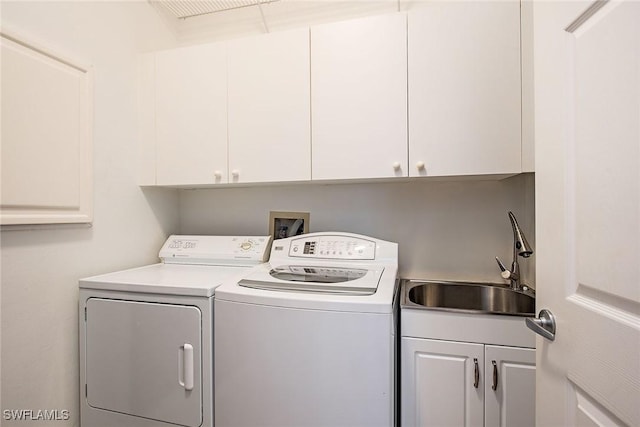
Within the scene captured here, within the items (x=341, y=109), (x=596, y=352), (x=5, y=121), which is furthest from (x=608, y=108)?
(x=5, y=121)

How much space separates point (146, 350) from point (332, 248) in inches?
38.6

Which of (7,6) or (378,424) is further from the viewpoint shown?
(7,6)

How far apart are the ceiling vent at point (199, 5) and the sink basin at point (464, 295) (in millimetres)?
1972

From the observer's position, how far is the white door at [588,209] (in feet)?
1.84

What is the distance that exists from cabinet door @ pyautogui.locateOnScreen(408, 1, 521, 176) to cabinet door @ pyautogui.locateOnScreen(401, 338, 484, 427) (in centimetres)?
75

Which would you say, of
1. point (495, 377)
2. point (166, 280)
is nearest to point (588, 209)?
point (495, 377)

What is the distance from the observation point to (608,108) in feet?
1.99

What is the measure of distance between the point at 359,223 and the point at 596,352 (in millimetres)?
1300

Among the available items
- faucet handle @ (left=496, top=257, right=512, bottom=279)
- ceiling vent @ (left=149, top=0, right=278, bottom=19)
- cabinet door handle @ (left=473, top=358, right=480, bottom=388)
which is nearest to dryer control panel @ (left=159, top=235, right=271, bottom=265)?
cabinet door handle @ (left=473, top=358, right=480, bottom=388)

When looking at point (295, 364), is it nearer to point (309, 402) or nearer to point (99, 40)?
point (309, 402)

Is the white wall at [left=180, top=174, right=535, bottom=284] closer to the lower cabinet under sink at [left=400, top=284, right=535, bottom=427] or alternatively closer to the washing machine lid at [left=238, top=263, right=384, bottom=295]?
the washing machine lid at [left=238, top=263, right=384, bottom=295]

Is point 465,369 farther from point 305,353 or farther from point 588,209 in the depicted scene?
point 588,209

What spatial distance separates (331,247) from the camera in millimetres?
1676

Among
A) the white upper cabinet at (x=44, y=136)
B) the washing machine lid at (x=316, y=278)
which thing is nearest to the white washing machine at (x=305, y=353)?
the washing machine lid at (x=316, y=278)
